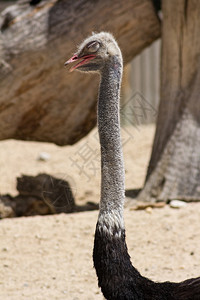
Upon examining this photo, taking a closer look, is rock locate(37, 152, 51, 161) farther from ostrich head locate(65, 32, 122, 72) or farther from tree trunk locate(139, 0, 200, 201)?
ostrich head locate(65, 32, 122, 72)

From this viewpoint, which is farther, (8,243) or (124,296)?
(8,243)

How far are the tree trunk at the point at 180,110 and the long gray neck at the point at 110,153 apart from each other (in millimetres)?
2837

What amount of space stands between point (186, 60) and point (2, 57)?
66.9 inches

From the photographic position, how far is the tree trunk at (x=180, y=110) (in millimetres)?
5824

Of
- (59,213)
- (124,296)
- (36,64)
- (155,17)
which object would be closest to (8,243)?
(59,213)

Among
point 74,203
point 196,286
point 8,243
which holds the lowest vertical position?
point 74,203

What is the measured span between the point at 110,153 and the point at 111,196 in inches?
8.2

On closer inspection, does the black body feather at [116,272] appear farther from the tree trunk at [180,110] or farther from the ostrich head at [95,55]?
the tree trunk at [180,110]

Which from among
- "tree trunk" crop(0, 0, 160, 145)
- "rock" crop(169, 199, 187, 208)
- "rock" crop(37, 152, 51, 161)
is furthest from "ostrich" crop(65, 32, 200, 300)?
"rock" crop(37, 152, 51, 161)

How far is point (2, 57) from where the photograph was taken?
5730 millimetres

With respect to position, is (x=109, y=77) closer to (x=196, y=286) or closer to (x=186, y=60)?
(x=196, y=286)

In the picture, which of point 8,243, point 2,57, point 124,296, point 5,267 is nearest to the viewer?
point 124,296

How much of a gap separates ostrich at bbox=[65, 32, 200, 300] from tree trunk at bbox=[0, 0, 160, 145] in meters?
2.75

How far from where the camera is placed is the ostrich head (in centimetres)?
312
